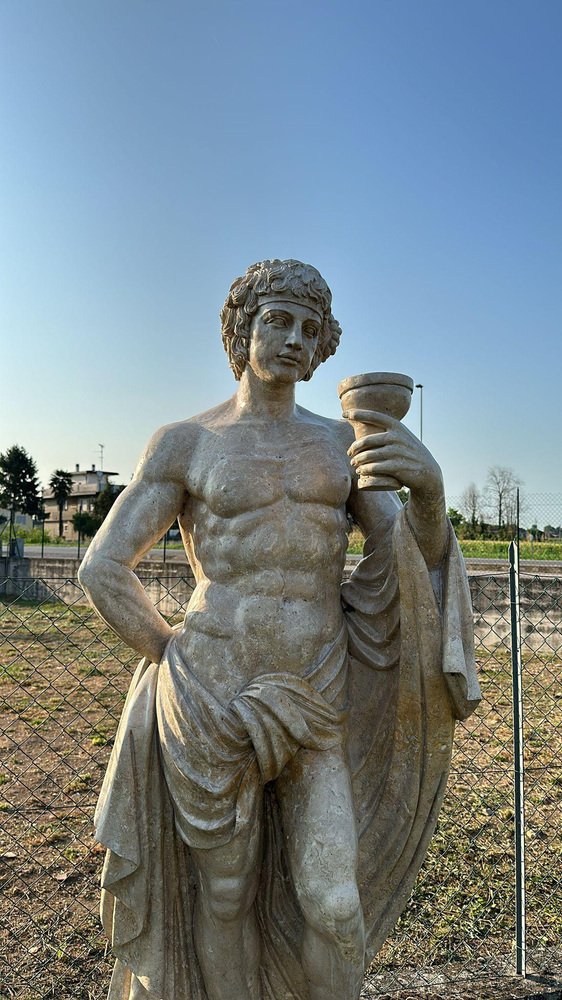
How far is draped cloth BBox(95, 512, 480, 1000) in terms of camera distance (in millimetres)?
2012

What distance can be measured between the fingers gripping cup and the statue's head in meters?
0.27

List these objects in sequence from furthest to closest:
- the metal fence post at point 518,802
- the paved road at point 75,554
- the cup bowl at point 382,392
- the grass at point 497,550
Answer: the paved road at point 75,554 < the grass at point 497,550 < the metal fence post at point 518,802 < the cup bowl at point 382,392

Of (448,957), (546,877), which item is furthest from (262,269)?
(546,877)

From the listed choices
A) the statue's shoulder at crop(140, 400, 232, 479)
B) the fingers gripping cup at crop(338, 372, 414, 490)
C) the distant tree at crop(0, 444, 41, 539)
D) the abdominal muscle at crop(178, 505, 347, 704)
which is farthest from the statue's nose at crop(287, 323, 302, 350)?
the distant tree at crop(0, 444, 41, 539)

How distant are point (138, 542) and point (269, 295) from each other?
815mm

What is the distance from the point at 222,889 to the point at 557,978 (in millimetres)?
1923

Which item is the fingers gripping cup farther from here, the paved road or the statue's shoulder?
the paved road

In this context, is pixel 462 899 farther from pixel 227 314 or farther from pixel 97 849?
pixel 227 314

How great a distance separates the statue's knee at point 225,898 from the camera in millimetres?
2033

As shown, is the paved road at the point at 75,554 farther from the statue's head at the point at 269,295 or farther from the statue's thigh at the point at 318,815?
the statue's thigh at the point at 318,815

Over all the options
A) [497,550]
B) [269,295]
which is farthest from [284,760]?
[497,550]

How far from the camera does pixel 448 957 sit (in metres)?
3.30

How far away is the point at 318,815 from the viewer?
6.59ft

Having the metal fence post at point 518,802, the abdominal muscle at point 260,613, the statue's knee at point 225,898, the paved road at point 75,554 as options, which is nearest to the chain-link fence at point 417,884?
the metal fence post at point 518,802
